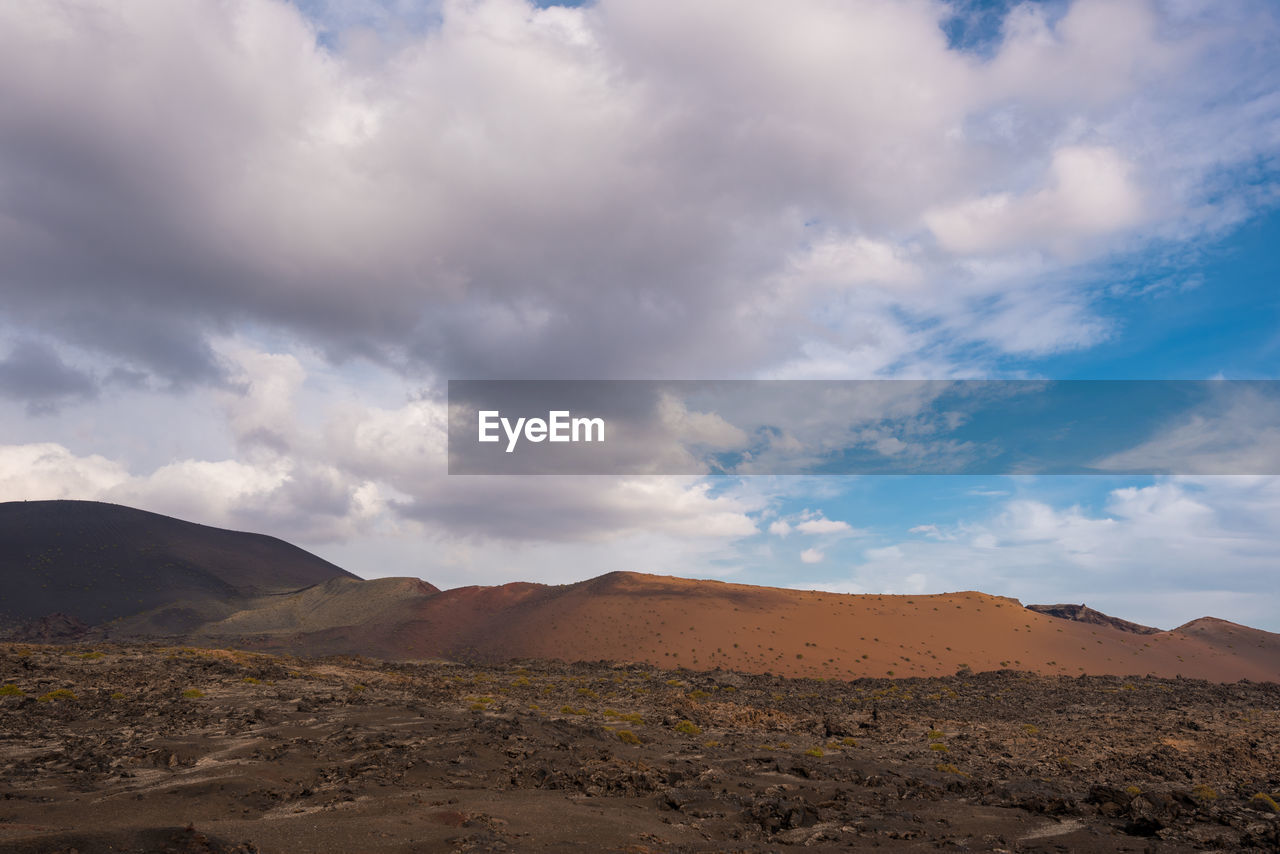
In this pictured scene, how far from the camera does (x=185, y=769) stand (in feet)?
59.1

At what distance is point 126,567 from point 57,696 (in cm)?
9733

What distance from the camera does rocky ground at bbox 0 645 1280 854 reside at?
1444 cm

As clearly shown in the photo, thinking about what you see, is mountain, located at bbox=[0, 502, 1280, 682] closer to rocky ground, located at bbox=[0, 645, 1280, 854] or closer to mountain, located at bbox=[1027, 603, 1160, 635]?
mountain, located at bbox=[1027, 603, 1160, 635]

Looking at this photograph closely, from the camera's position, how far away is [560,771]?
1928cm

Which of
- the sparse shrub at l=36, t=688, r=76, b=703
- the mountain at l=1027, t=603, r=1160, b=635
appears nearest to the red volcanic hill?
the mountain at l=1027, t=603, r=1160, b=635

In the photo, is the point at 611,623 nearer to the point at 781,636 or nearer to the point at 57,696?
the point at 781,636

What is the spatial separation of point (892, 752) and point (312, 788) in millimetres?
18896

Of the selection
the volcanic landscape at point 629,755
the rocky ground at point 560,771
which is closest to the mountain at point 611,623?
the volcanic landscape at point 629,755

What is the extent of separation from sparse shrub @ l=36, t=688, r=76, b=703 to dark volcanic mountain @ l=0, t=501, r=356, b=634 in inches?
2849

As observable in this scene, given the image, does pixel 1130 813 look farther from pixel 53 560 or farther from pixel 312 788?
pixel 53 560

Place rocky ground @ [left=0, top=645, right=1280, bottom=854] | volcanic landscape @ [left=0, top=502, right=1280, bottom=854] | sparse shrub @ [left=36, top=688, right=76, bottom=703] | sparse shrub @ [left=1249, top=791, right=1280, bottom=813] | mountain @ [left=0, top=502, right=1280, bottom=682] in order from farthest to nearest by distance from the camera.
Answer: mountain @ [left=0, top=502, right=1280, bottom=682]
sparse shrub @ [left=36, top=688, right=76, bottom=703]
sparse shrub @ [left=1249, top=791, right=1280, bottom=813]
volcanic landscape @ [left=0, top=502, right=1280, bottom=854]
rocky ground @ [left=0, top=645, right=1280, bottom=854]

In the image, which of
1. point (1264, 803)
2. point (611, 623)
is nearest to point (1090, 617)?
point (611, 623)

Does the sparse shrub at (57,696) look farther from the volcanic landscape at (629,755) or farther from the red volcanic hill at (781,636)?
the red volcanic hill at (781,636)

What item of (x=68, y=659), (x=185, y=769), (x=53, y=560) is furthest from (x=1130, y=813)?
(x=53, y=560)
